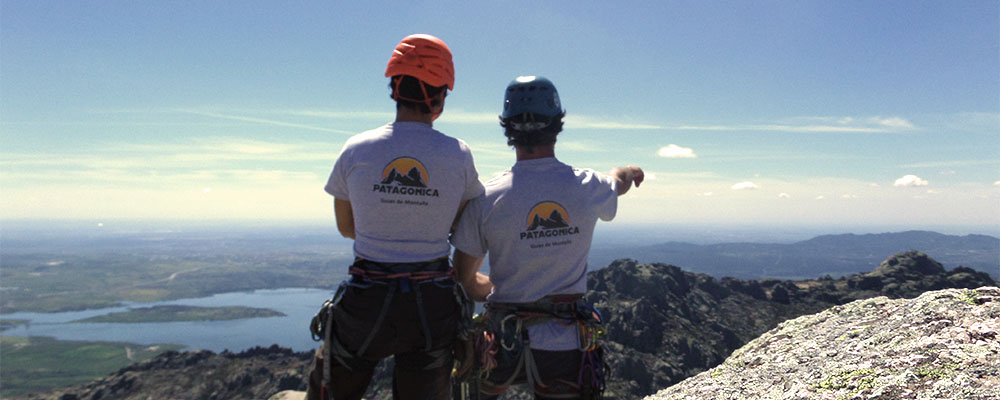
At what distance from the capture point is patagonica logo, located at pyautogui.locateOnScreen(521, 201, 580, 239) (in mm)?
5641

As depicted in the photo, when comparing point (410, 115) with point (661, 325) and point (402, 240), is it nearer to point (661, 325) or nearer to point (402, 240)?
point (402, 240)

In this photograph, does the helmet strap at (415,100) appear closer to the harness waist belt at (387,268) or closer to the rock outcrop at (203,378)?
the harness waist belt at (387,268)

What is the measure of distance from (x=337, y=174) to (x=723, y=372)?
23.4 feet

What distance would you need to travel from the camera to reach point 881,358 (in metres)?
5.58

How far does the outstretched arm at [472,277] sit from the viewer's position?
236 inches

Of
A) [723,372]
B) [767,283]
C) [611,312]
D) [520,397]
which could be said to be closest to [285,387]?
[520,397]

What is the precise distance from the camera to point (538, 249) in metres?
5.71

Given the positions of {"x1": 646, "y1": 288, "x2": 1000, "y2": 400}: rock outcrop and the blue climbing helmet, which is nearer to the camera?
{"x1": 646, "y1": 288, "x2": 1000, "y2": 400}: rock outcrop

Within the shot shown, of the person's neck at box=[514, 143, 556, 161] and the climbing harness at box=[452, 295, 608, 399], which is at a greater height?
the person's neck at box=[514, 143, 556, 161]

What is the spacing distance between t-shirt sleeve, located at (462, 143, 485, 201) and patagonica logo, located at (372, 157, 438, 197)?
Result: 57 cm

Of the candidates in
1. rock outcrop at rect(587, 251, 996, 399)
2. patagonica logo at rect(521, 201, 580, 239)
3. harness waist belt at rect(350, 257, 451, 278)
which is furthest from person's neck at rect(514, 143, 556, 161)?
rock outcrop at rect(587, 251, 996, 399)

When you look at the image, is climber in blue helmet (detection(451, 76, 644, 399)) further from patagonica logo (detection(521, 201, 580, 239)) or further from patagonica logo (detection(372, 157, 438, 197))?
patagonica logo (detection(372, 157, 438, 197))

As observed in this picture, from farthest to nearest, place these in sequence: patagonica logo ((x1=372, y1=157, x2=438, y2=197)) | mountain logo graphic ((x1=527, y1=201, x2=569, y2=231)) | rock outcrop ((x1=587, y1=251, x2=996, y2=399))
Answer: rock outcrop ((x1=587, y1=251, x2=996, y2=399)), mountain logo graphic ((x1=527, y1=201, x2=569, y2=231)), patagonica logo ((x1=372, y1=157, x2=438, y2=197))

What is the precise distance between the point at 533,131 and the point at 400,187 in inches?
77.2
